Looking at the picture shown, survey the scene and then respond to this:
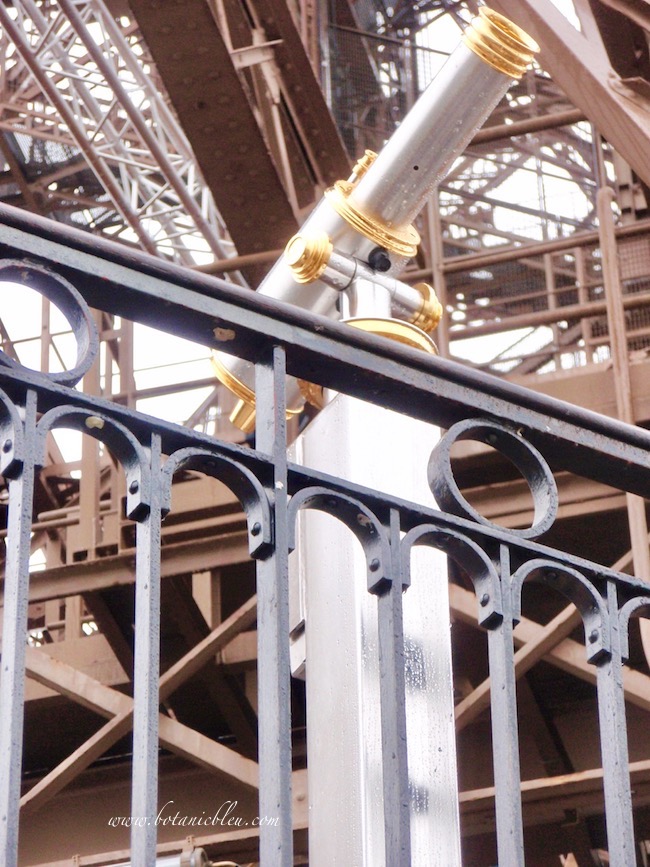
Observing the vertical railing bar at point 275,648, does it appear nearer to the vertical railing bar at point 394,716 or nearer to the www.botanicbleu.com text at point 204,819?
the vertical railing bar at point 394,716

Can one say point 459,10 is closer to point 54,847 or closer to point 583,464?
point 54,847

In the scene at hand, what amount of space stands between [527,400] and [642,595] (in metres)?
0.34

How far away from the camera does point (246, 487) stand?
75.1 inches

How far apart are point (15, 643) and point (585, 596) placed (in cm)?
87

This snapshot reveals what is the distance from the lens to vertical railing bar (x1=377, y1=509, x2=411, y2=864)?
1.82 m

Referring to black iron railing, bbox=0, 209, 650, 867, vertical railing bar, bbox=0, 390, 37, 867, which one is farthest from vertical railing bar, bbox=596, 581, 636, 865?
vertical railing bar, bbox=0, 390, 37, 867

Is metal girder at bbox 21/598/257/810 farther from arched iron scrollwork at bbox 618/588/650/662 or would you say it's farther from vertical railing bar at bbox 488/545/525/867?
vertical railing bar at bbox 488/545/525/867

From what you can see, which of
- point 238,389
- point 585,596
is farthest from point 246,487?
point 238,389

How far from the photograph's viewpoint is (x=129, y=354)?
10500mm

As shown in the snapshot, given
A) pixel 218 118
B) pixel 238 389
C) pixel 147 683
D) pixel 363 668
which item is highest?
pixel 218 118

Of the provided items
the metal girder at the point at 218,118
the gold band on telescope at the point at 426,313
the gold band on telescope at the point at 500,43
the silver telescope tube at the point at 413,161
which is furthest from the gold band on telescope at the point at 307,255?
the metal girder at the point at 218,118

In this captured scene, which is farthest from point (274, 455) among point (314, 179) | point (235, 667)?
point (235, 667)

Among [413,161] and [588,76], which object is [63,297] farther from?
[588,76]

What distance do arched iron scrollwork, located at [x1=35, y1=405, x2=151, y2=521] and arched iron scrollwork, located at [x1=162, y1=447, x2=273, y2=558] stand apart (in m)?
0.04
